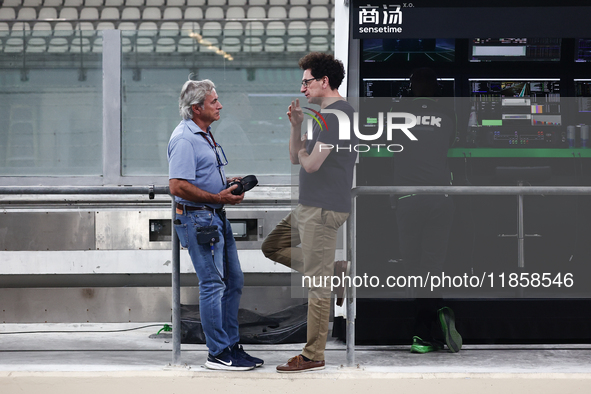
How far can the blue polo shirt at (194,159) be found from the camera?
3623 mm

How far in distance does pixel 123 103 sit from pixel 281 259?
7.99 ft

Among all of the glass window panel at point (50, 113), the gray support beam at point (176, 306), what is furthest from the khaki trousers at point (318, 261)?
the glass window panel at point (50, 113)

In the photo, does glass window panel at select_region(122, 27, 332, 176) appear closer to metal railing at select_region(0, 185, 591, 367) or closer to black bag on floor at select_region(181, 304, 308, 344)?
black bag on floor at select_region(181, 304, 308, 344)

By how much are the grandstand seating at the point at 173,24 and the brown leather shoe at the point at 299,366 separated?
279 cm

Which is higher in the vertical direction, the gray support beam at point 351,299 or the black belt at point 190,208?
the black belt at point 190,208

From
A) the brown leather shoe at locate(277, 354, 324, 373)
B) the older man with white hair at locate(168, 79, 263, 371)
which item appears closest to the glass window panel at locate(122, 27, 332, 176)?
the older man with white hair at locate(168, 79, 263, 371)

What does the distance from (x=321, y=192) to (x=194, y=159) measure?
0.69m

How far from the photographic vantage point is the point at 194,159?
366 centimetres

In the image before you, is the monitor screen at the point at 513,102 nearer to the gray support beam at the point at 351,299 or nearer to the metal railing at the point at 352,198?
the metal railing at the point at 352,198

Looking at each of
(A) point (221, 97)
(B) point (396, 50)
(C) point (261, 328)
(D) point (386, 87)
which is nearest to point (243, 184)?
(C) point (261, 328)

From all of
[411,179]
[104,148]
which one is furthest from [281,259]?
[104,148]

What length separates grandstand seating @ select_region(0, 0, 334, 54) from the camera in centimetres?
557

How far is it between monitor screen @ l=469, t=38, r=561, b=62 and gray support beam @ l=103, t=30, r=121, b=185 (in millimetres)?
2786

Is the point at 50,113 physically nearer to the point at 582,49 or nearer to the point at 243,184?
the point at 243,184
